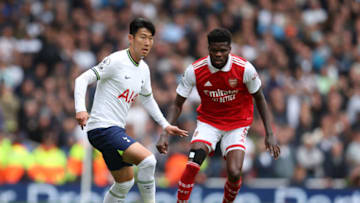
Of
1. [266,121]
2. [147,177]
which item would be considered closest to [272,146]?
[266,121]

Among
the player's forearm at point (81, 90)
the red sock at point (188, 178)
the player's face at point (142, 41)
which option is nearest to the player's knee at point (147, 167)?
the red sock at point (188, 178)

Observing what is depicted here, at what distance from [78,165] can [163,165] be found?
76.3 inches

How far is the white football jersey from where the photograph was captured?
817 cm

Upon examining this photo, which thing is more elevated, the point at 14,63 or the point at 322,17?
the point at 322,17

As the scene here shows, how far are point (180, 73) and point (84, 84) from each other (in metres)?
9.08

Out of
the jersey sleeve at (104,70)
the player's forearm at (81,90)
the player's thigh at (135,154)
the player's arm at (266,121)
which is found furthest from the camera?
the player's arm at (266,121)

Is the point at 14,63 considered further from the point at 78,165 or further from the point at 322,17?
the point at 322,17

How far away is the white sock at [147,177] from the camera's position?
796 centimetres

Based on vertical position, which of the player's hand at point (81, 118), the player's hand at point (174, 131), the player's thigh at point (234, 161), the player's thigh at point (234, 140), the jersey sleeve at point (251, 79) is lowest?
the player's thigh at point (234, 161)

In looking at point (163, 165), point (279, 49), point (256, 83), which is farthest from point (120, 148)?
point (279, 49)

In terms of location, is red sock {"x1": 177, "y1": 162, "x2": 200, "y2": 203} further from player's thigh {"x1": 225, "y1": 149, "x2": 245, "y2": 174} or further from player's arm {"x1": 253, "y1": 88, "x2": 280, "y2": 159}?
player's arm {"x1": 253, "y1": 88, "x2": 280, "y2": 159}

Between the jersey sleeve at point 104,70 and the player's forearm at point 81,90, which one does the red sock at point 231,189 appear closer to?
the jersey sleeve at point 104,70

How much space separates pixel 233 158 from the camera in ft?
28.3

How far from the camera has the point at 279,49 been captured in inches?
726
